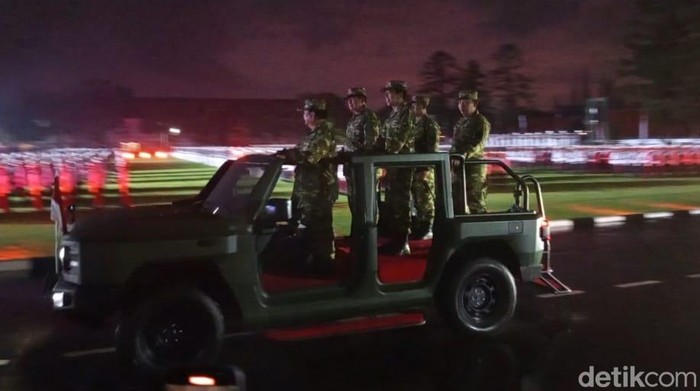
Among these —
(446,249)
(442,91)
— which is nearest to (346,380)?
(446,249)

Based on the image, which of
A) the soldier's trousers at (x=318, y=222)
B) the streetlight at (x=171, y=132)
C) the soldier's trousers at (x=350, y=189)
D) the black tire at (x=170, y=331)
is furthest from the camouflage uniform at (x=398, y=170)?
the streetlight at (x=171, y=132)

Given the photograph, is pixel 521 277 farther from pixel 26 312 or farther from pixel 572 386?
pixel 26 312

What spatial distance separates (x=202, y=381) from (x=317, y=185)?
15.5 feet

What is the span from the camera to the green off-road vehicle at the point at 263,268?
6.52m

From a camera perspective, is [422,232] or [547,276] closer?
[422,232]

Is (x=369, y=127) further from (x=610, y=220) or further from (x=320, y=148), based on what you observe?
(x=610, y=220)

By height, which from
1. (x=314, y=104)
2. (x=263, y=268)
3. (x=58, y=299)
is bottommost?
(x=58, y=299)

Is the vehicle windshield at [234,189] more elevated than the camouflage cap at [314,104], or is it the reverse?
the camouflage cap at [314,104]

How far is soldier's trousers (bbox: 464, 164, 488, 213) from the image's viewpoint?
9125 millimetres

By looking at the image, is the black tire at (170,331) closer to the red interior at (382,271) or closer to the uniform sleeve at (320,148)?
the red interior at (382,271)

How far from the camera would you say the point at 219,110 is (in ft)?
261

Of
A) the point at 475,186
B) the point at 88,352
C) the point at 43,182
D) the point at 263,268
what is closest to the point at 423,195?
the point at 475,186

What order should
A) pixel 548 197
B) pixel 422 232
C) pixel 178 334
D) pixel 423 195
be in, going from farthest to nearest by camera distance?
pixel 548 197
pixel 423 195
pixel 422 232
pixel 178 334

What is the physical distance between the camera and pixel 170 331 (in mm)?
6777
